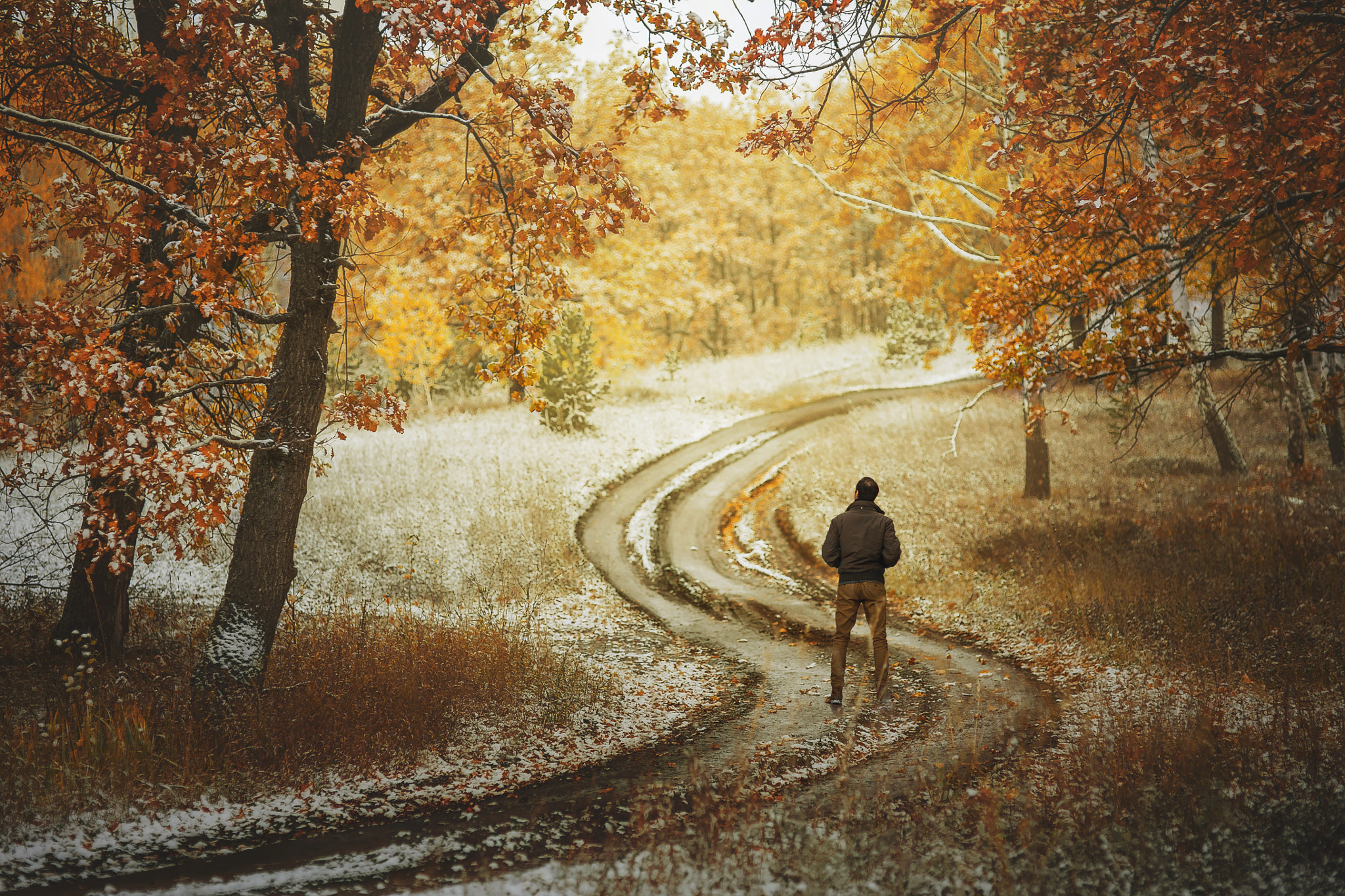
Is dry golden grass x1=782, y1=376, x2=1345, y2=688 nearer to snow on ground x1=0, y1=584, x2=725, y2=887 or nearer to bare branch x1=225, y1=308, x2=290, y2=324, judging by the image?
snow on ground x1=0, y1=584, x2=725, y2=887

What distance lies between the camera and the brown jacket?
812cm

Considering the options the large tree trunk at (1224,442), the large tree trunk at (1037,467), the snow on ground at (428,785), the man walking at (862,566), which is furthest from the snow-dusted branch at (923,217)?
the snow on ground at (428,785)

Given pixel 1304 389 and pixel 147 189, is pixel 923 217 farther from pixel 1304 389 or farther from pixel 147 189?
pixel 147 189

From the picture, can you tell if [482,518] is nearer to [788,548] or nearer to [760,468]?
[788,548]

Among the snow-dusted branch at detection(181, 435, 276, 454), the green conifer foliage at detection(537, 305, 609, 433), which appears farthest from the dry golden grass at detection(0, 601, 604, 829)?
the green conifer foliage at detection(537, 305, 609, 433)

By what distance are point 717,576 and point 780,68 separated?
8276 mm

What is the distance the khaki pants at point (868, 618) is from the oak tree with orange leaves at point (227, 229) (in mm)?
4210

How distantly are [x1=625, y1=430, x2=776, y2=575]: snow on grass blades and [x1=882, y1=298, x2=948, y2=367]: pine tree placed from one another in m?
11.0

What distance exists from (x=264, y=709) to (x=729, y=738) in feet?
13.8

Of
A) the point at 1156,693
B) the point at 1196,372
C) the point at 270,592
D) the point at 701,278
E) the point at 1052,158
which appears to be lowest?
the point at 1156,693

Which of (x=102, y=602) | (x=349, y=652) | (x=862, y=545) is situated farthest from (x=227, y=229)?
(x=862, y=545)

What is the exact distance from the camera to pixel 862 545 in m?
8.19

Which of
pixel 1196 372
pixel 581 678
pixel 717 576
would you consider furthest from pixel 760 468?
pixel 581 678

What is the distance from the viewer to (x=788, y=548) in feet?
49.3
